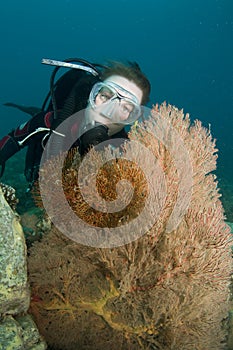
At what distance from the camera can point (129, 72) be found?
3.82 m

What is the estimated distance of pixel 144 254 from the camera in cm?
260

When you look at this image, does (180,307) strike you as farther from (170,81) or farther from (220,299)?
(170,81)

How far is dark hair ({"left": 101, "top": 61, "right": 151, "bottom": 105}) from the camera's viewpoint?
382 cm

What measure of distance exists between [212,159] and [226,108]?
112696 mm

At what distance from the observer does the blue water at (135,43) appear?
112 metres

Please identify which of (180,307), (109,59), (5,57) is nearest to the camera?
(180,307)

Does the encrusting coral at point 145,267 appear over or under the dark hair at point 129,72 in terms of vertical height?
under

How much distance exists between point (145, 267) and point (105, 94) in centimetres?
220

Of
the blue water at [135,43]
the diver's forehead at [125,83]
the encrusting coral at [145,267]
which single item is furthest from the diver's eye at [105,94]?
the blue water at [135,43]

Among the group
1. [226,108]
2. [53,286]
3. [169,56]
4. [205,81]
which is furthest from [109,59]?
[169,56]

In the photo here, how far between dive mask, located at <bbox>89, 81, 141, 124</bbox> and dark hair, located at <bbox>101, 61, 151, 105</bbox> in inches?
8.8

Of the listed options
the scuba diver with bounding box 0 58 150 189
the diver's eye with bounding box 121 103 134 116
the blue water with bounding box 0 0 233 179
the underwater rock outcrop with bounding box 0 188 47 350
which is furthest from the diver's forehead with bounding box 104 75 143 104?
the blue water with bounding box 0 0 233 179

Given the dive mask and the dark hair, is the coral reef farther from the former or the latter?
the dark hair

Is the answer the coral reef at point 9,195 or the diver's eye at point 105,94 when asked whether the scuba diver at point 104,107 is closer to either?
the diver's eye at point 105,94
